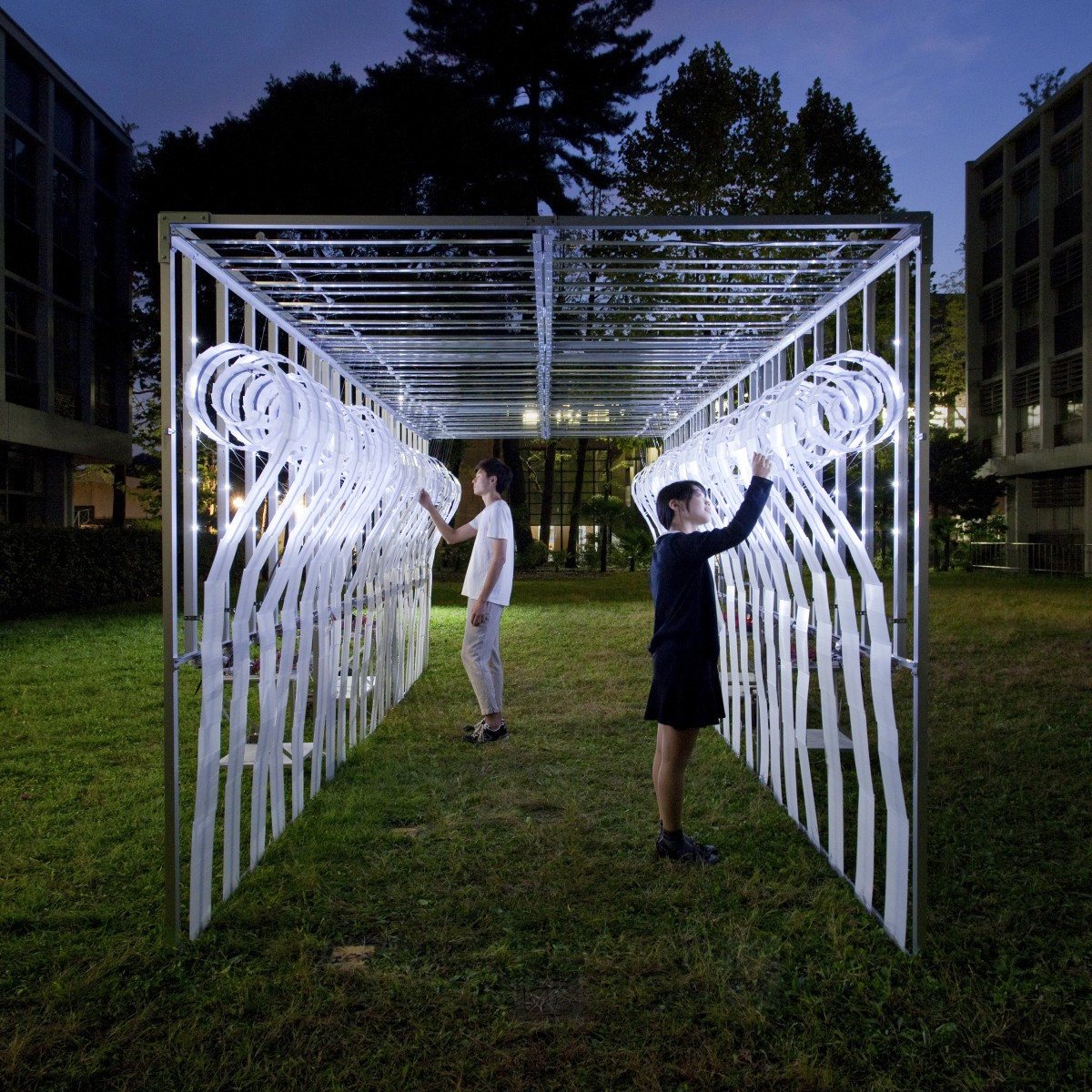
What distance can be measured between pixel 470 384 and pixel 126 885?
490cm

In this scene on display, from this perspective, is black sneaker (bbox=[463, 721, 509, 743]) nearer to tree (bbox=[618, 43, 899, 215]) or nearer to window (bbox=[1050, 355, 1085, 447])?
tree (bbox=[618, 43, 899, 215])

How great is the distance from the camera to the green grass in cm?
239

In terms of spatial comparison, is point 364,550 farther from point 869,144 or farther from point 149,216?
point 869,144

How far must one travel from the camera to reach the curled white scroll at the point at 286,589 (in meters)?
3.18

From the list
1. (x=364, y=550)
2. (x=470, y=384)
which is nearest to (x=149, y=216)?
(x=470, y=384)

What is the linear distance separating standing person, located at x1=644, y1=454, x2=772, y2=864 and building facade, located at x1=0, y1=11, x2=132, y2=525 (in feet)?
55.4

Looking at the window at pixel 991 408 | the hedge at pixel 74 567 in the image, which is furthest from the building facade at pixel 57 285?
the window at pixel 991 408

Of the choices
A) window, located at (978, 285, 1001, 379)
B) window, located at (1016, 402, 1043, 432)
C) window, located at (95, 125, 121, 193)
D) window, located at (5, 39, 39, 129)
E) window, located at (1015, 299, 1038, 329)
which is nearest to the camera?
window, located at (5, 39, 39, 129)

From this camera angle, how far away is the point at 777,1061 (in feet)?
7.81

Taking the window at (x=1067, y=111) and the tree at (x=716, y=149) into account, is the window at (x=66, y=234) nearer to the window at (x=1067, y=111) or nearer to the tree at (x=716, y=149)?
the tree at (x=716, y=149)

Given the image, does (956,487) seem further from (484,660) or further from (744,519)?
(744,519)

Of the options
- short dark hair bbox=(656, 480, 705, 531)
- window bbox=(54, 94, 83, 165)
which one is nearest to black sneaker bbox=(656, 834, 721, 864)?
short dark hair bbox=(656, 480, 705, 531)

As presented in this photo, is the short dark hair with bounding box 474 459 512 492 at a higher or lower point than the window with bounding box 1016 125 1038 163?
lower

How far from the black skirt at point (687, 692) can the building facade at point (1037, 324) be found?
2359 centimetres
